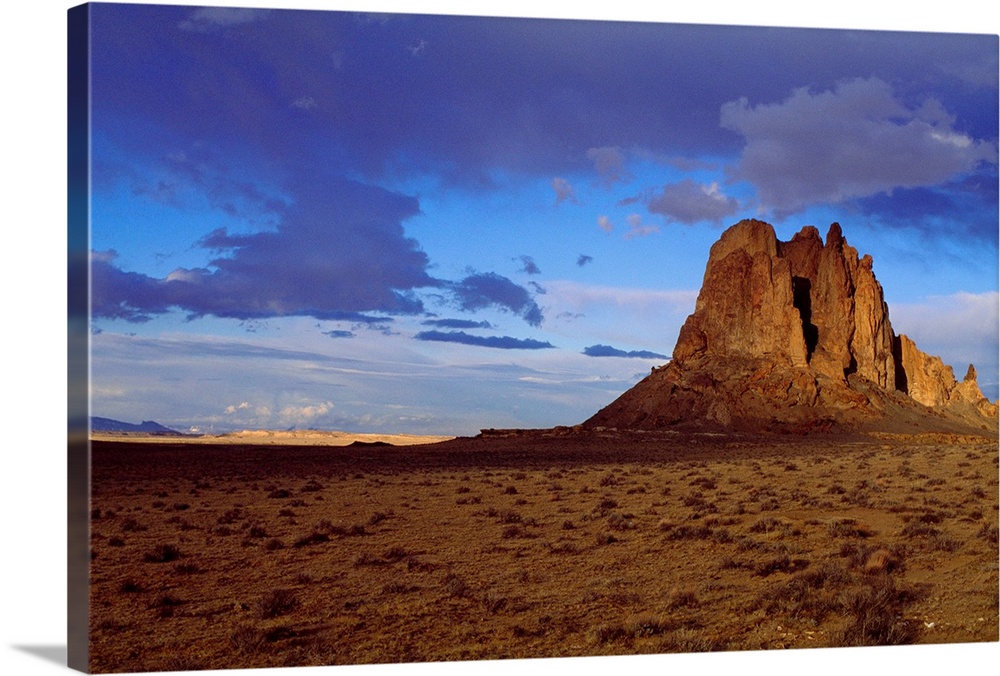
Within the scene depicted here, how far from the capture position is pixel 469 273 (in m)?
11.7

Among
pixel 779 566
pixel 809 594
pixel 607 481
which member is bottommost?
pixel 809 594

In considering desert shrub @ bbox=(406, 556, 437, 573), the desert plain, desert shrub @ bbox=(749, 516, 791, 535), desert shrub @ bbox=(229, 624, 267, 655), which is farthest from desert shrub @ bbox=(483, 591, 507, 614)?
desert shrub @ bbox=(749, 516, 791, 535)

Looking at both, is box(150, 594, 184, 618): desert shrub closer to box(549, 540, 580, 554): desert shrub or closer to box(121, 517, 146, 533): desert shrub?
box(121, 517, 146, 533): desert shrub

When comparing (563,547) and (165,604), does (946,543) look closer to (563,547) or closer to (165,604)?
(563,547)

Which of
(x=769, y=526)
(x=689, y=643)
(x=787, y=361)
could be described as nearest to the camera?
(x=689, y=643)

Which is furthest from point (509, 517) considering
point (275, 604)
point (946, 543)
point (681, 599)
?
point (275, 604)

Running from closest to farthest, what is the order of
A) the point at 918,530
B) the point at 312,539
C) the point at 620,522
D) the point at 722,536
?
the point at 918,530 → the point at 722,536 → the point at 312,539 → the point at 620,522

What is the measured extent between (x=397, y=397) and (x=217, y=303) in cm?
267

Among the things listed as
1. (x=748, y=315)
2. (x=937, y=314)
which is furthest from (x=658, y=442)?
(x=937, y=314)

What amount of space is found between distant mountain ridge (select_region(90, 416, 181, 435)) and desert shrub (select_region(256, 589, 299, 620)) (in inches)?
89.3

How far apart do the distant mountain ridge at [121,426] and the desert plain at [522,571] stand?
193mm

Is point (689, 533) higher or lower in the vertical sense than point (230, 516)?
lower

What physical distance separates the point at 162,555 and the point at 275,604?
311 cm

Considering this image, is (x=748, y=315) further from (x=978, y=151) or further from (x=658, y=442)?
(x=978, y=151)
